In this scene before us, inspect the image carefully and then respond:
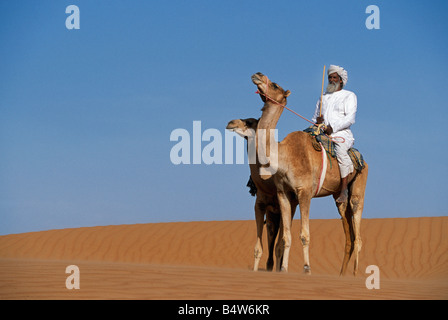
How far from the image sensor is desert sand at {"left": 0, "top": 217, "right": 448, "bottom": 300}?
749cm

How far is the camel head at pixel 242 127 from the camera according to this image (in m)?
11.2

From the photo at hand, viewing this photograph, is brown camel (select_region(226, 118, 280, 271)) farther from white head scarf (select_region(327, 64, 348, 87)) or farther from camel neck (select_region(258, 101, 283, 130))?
white head scarf (select_region(327, 64, 348, 87))

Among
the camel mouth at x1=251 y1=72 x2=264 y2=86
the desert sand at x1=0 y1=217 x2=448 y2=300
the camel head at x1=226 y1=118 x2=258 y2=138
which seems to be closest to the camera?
the desert sand at x1=0 y1=217 x2=448 y2=300

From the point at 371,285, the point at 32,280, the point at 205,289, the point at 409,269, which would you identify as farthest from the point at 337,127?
the point at 409,269

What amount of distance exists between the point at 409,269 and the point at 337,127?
10.4m

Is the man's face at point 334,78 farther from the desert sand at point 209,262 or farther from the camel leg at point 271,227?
the desert sand at point 209,262

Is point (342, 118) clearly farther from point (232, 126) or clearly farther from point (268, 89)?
point (232, 126)

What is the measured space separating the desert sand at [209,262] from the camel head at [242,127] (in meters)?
2.41

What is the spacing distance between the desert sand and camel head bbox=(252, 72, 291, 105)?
3.11 meters

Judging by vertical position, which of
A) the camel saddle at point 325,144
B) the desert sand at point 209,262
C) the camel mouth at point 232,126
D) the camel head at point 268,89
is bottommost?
the desert sand at point 209,262

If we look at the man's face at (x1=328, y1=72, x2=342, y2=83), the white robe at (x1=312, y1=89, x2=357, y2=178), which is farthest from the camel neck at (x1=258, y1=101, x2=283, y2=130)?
the man's face at (x1=328, y1=72, x2=342, y2=83)

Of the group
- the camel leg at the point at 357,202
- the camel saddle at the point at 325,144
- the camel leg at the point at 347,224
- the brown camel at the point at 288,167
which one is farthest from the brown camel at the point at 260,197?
the camel leg at the point at 357,202
